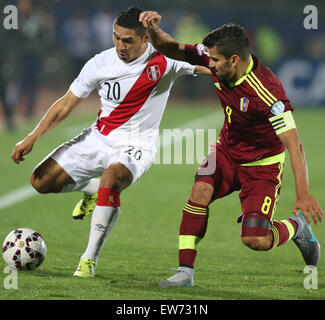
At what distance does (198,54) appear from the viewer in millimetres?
6188

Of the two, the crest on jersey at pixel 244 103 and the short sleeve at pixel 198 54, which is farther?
the short sleeve at pixel 198 54

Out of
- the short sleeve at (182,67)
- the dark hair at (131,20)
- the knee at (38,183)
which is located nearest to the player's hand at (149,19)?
the dark hair at (131,20)

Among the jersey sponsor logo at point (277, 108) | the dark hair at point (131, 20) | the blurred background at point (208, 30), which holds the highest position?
the blurred background at point (208, 30)

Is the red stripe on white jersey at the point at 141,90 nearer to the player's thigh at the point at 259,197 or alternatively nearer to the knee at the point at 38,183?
the knee at the point at 38,183

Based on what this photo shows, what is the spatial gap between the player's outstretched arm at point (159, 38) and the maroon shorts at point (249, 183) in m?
0.78

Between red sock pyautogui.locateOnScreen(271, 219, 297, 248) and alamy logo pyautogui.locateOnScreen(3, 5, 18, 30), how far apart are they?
39.9 feet

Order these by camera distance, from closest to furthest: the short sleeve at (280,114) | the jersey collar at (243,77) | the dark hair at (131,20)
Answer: the short sleeve at (280,114), the jersey collar at (243,77), the dark hair at (131,20)

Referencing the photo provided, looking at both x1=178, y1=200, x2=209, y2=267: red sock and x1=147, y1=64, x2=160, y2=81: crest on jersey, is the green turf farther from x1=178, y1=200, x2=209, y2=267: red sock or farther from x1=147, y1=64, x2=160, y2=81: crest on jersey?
x1=147, y1=64, x2=160, y2=81: crest on jersey

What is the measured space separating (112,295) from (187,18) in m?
18.9

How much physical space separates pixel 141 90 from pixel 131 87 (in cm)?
9

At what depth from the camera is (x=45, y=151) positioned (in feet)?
46.7

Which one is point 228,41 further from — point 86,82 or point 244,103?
point 86,82

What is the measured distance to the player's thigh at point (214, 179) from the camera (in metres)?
5.93

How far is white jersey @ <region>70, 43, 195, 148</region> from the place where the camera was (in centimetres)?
686
